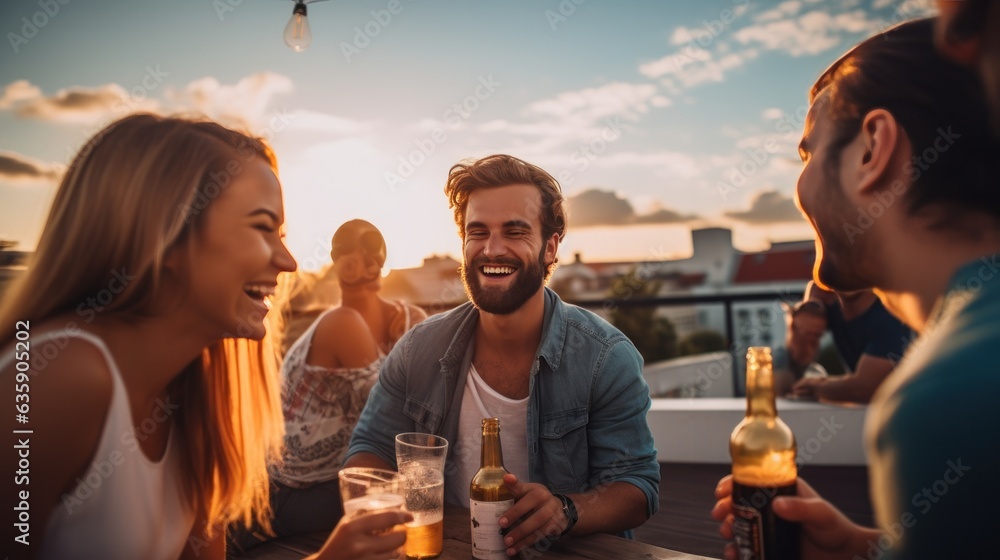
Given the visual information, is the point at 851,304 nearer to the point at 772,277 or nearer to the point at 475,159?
the point at 475,159

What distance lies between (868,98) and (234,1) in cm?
390

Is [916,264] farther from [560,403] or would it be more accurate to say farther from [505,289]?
[505,289]

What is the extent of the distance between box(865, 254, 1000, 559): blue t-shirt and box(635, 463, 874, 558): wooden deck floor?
9.98 feet

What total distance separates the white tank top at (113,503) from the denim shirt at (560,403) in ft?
2.78

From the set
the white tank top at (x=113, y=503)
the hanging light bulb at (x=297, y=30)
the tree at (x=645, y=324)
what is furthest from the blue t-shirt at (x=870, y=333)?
the tree at (x=645, y=324)

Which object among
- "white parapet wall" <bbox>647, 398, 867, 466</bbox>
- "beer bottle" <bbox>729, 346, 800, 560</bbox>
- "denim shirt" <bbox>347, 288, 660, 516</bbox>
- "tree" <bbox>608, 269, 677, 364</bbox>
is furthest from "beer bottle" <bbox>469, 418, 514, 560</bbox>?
"tree" <bbox>608, 269, 677, 364</bbox>

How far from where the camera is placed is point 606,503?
1.67 metres

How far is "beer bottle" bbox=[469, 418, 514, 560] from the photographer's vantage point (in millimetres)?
1328

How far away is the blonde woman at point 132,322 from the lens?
1061 millimetres

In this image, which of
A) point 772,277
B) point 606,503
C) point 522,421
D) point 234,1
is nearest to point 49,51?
point 234,1

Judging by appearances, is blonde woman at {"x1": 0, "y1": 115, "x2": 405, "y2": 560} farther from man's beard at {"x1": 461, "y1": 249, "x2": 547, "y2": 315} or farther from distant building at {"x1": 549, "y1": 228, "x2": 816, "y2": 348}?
distant building at {"x1": 549, "y1": 228, "x2": 816, "y2": 348}

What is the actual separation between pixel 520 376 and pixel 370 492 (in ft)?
3.79

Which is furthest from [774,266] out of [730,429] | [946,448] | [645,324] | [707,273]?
[946,448]

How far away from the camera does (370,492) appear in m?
1.14
